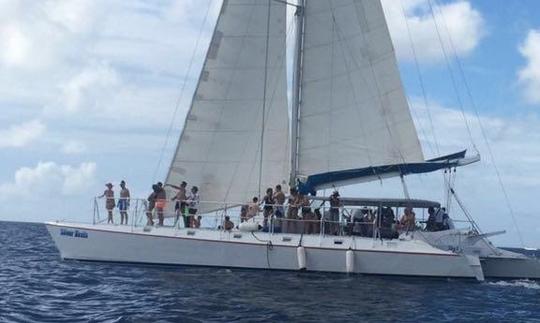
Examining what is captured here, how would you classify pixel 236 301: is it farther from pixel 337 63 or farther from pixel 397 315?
pixel 337 63

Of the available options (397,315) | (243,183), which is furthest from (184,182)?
(397,315)

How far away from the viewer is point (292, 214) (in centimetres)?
2288

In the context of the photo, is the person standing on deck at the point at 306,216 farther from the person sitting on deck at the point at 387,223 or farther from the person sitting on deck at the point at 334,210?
the person sitting on deck at the point at 387,223

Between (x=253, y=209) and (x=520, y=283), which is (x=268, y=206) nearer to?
(x=253, y=209)

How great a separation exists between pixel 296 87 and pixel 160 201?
5.65m

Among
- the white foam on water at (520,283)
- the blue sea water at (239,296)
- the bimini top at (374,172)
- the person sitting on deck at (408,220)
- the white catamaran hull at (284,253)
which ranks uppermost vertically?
the bimini top at (374,172)

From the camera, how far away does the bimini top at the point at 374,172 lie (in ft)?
78.1

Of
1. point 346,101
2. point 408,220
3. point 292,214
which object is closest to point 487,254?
point 408,220

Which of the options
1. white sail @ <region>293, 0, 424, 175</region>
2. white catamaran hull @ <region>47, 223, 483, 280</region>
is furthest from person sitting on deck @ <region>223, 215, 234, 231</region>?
white sail @ <region>293, 0, 424, 175</region>

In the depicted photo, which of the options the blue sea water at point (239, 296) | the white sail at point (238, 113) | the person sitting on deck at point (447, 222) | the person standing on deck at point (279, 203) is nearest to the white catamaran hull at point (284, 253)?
the blue sea water at point (239, 296)

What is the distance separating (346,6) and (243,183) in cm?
674

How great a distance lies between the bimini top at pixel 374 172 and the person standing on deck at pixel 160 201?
4209 mm

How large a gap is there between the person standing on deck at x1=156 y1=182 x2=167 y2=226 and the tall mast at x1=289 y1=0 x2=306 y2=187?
4.02 meters

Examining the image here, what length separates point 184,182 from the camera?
23.8 meters
